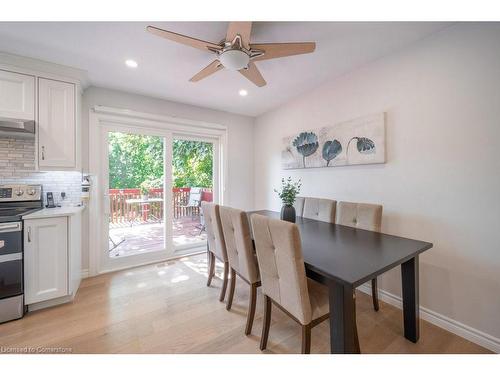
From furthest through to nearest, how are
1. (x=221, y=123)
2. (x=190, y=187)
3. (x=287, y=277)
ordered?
(x=221, y=123) < (x=190, y=187) < (x=287, y=277)

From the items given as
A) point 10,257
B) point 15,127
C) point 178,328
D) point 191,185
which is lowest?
point 178,328

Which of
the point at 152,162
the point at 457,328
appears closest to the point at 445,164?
the point at 457,328

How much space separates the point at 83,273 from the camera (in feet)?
8.44

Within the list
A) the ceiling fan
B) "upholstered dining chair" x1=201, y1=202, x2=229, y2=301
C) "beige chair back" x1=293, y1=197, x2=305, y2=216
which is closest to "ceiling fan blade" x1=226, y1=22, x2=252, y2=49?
the ceiling fan

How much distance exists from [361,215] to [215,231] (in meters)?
1.42

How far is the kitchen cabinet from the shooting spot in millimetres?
1852

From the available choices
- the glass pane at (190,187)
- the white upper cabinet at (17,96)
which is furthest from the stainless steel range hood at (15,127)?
the glass pane at (190,187)

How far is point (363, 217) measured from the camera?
6.23ft

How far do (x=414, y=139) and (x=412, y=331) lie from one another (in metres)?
1.56

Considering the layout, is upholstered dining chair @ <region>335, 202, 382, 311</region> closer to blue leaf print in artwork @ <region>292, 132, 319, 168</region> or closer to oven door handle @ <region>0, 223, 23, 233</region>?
blue leaf print in artwork @ <region>292, 132, 319, 168</region>

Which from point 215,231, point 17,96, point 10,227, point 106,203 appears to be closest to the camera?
point 10,227

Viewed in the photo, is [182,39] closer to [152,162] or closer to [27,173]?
[152,162]

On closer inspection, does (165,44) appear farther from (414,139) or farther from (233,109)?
(414,139)

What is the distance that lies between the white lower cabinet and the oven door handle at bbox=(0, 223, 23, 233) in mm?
42
